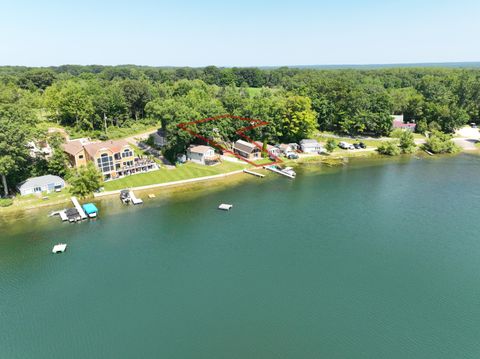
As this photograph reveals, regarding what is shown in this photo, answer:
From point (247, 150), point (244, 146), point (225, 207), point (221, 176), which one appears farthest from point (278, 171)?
point (225, 207)

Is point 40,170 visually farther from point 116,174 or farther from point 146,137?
point 146,137

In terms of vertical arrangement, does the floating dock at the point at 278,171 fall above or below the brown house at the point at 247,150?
below

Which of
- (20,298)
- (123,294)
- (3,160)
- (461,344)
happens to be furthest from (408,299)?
(3,160)

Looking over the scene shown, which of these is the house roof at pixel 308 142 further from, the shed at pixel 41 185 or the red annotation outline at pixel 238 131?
the shed at pixel 41 185

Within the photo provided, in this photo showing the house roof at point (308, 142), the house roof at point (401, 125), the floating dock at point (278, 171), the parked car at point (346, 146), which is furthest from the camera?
the house roof at point (401, 125)

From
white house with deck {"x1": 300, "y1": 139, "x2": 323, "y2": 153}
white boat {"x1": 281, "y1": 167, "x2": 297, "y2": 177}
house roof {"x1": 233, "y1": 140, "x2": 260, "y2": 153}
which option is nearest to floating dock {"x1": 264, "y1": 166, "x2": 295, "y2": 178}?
white boat {"x1": 281, "y1": 167, "x2": 297, "y2": 177}

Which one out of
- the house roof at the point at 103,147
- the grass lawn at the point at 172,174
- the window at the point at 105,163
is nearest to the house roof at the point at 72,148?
the house roof at the point at 103,147

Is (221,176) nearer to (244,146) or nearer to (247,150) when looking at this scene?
(247,150)

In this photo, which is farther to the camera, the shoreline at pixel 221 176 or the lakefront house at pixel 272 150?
the lakefront house at pixel 272 150
